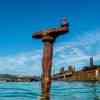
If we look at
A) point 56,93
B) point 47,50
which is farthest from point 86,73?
point 47,50

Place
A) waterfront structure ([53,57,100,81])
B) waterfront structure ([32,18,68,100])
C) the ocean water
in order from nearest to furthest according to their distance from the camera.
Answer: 1. waterfront structure ([32,18,68,100])
2. the ocean water
3. waterfront structure ([53,57,100,81])

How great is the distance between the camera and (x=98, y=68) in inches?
5950

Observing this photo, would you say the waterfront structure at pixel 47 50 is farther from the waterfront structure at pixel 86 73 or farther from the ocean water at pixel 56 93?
the waterfront structure at pixel 86 73

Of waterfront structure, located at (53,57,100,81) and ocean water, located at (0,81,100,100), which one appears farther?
waterfront structure, located at (53,57,100,81)

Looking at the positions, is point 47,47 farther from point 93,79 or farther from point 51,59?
point 93,79

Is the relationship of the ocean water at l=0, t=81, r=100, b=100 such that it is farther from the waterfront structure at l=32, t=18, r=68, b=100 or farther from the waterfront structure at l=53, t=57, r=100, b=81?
the waterfront structure at l=53, t=57, r=100, b=81

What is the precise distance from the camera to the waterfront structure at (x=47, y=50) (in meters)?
13.5

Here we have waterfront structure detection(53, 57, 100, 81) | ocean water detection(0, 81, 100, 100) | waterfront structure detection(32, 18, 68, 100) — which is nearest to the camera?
waterfront structure detection(32, 18, 68, 100)

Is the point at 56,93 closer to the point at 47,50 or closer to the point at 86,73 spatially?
the point at 47,50

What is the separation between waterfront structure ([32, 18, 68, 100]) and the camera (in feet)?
44.4

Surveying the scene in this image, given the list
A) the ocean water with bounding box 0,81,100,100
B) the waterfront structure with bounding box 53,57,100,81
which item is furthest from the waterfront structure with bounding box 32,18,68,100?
the waterfront structure with bounding box 53,57,100,81

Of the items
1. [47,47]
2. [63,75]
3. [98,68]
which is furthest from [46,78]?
[63,75]

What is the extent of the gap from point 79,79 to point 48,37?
6072 inches

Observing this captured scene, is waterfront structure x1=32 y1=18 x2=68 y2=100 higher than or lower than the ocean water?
higher
